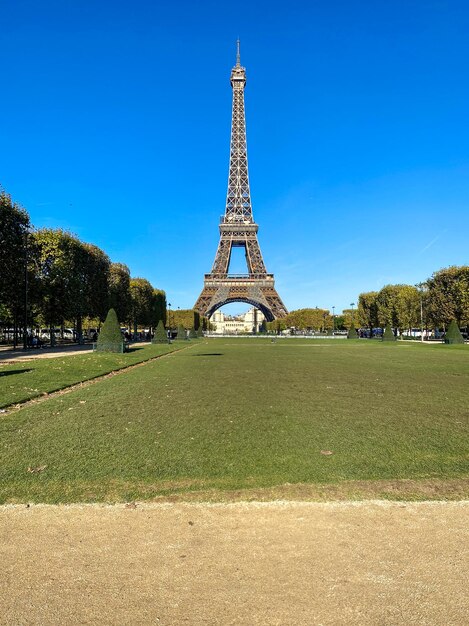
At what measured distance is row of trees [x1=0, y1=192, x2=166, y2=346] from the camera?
3241 centimetres

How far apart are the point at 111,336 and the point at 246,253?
66854 mm

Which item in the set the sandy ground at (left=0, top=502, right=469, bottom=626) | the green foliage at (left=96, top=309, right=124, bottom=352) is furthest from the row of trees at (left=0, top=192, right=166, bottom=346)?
the sandy ground at (left=0, top=502, right=469, bottom=626)

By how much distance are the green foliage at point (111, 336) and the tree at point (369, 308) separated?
53.6m

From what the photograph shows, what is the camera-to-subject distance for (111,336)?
100ft

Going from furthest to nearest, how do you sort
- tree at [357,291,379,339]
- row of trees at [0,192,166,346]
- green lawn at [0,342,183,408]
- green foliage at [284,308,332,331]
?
green foliage at [284,308,332,331]
tree at [357,291,379,339]
row of trees at [0,192,166,346]
green lawn at [0,342,183,408]

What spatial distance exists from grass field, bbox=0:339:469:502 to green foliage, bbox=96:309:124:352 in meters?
18.4

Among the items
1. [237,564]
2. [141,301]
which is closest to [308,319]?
[141,301]

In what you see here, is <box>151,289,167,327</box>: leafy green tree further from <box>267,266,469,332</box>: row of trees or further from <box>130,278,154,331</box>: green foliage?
<box>267,266,469,332</box>: row of trees

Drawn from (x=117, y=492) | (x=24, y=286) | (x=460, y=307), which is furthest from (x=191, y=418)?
(x=460, y=307)

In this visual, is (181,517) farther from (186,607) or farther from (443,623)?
(443,623)

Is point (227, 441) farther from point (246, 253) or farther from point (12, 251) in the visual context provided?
point (246, 253)

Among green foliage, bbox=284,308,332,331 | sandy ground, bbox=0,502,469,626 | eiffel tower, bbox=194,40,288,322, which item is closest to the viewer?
sandy ground, bbox=0,502,469,626

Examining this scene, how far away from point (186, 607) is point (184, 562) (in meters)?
0.56

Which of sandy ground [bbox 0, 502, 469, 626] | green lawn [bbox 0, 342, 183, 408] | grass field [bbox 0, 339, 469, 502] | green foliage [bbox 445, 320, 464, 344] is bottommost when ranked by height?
sandy ground [bbox 0, 502, 469, 626]
